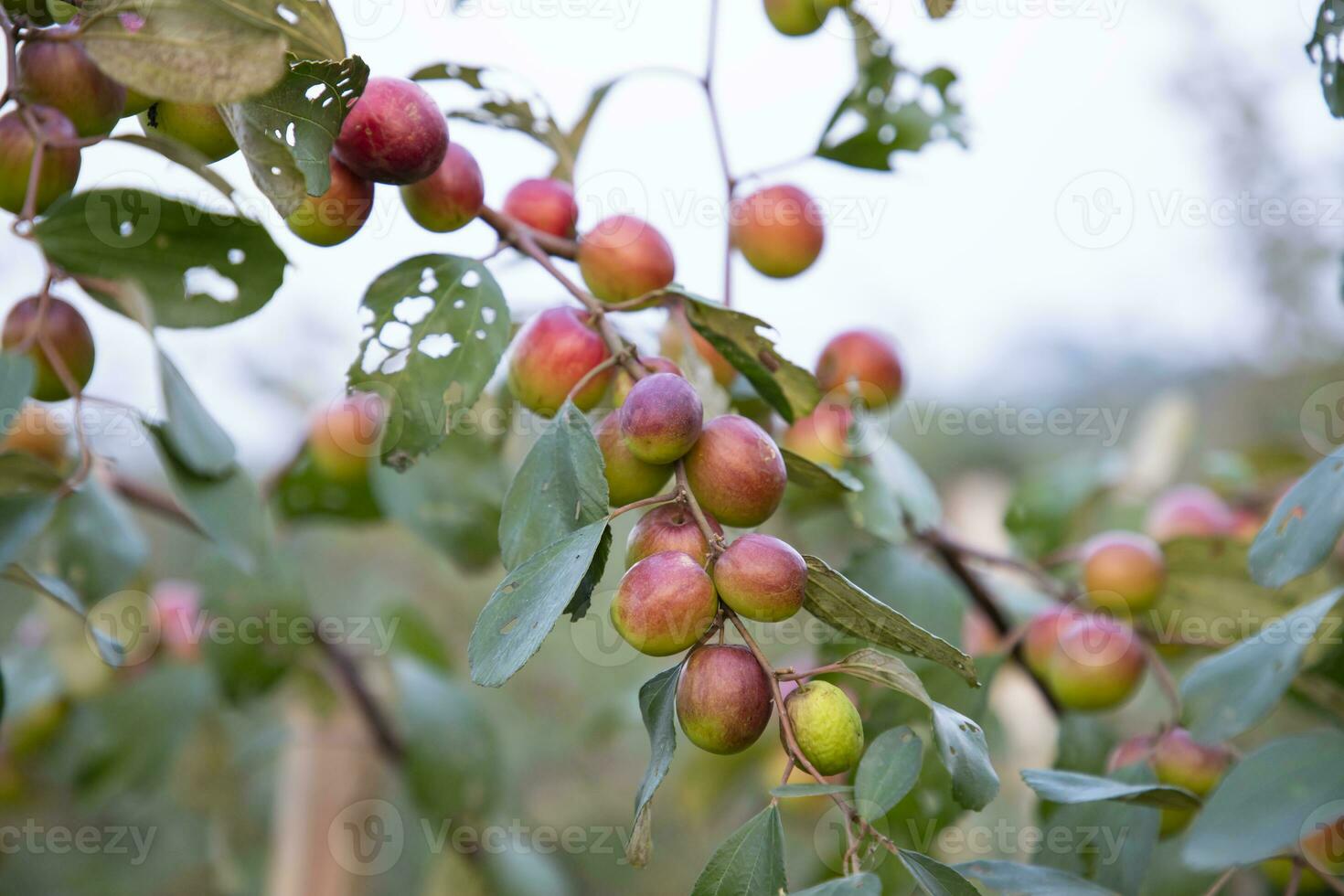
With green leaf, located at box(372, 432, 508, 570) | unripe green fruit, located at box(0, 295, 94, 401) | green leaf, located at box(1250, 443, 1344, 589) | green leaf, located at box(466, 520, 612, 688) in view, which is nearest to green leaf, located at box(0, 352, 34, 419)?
unripe green fruit, located at box(0, 295, 94, 401)

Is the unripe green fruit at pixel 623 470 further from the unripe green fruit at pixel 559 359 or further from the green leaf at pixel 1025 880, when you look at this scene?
the green leaf at pixel 1025 880

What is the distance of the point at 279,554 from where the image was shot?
1007 millimetres

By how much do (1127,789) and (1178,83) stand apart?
13.6ft

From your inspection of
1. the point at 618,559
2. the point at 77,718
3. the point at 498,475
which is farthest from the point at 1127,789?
the point at 618,559

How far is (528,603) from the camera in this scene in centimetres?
38

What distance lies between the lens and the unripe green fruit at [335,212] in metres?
0.45

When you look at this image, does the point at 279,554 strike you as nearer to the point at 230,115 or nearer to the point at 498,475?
the point at 498,475

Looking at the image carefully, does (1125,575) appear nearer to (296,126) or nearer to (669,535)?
(669,535)

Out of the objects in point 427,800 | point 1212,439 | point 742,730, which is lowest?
point 427,800

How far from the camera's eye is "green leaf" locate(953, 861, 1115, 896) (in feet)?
1.45

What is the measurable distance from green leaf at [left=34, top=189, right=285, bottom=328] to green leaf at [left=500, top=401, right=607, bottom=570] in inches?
7.6

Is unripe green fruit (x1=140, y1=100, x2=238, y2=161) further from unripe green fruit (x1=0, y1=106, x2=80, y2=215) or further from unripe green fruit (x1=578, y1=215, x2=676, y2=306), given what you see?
unripe green fruit (x1=578, y1=215, x2=676, y2=306)

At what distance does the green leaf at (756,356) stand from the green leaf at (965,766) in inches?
7.2

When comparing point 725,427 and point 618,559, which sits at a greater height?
point 725,427
